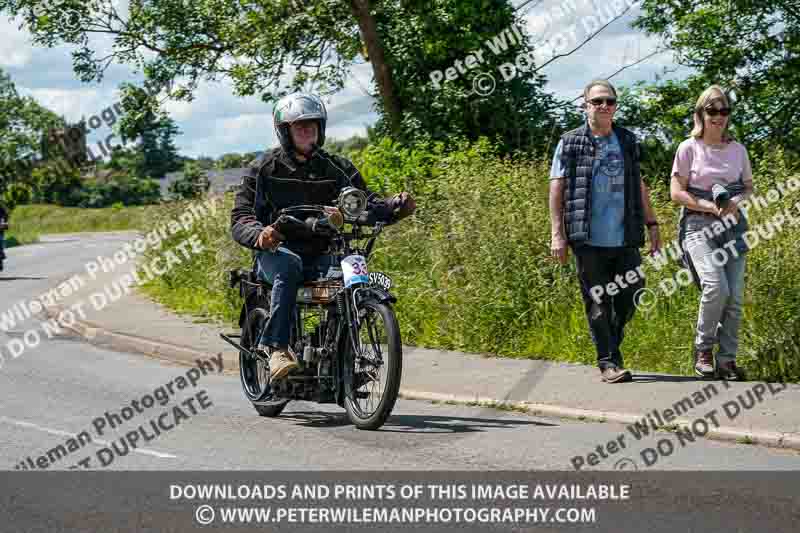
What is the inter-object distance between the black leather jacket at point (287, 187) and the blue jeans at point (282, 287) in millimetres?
155

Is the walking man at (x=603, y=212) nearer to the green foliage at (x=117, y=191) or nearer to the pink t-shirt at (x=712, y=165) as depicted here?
the pink t-shirt at (x=712, y=165)

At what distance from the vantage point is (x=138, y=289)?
21500mm

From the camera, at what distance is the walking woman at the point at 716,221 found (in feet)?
28.7

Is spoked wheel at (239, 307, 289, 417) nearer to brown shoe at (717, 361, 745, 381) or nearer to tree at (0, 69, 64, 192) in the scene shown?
brown shoe at (717, 361, 745, 381)

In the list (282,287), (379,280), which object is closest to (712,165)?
(379,280)

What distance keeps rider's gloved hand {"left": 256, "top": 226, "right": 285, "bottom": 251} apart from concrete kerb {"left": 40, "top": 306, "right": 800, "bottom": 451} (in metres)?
2.26

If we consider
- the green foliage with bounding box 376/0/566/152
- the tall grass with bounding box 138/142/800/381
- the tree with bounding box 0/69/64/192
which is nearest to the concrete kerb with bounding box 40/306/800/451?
the tall grass with bounding box 138/142/800/381

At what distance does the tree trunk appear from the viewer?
65.8 ft

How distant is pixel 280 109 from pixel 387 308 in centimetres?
170

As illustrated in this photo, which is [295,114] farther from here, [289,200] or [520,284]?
[520,284]

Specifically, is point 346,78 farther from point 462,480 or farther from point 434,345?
point 462,480

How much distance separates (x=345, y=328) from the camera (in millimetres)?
7750

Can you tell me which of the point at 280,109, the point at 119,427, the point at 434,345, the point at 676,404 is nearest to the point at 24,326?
the point at 434,345

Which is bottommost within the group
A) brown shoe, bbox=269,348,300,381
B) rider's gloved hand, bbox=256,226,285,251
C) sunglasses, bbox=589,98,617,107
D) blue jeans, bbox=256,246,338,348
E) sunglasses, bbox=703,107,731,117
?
brown shoe, bbox=269,348,300,381
